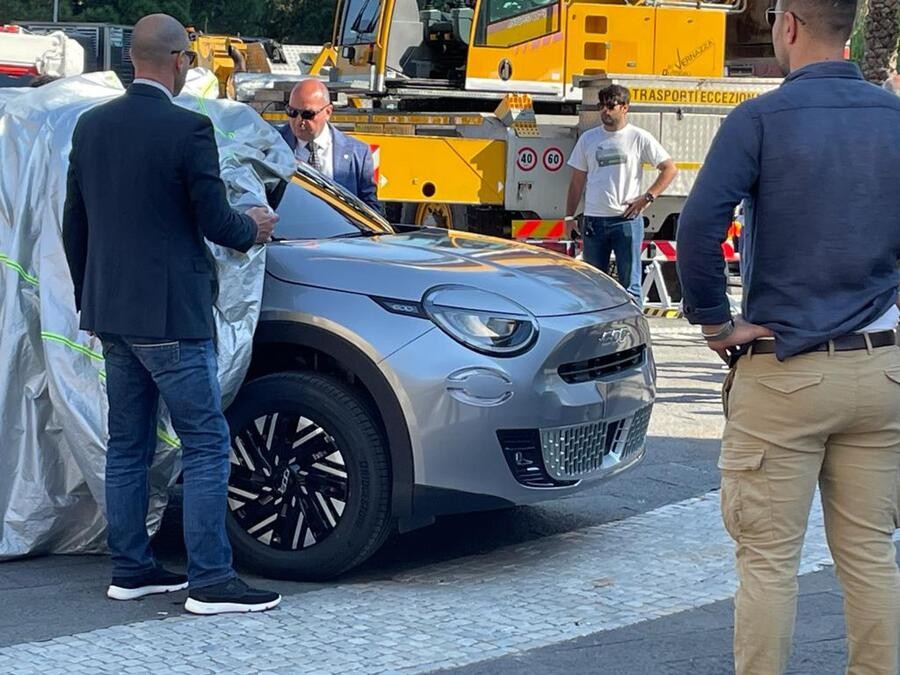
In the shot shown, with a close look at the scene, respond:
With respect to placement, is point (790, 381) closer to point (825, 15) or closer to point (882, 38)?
point (825, 15)

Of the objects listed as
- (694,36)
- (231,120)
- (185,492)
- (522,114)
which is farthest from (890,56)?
(185,492)

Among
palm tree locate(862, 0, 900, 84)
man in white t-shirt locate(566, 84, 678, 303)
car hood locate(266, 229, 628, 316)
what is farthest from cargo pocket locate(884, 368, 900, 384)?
palm tree locate(862, 0, 900, 84)

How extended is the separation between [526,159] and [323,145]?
5875mm

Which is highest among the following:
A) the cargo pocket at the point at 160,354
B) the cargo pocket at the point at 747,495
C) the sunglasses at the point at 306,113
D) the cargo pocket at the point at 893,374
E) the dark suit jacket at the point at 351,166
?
the sunglasses at the point at 306,113

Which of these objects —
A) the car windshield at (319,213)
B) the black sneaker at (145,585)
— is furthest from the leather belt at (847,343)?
the car windshield at (319,213)

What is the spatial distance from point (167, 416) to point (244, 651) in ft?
3.54

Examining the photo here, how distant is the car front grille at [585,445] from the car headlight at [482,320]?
34 centimetres

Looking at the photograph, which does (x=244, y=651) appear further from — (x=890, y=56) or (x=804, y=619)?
(x=890, y=56)

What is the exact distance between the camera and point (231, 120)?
18.9 feet

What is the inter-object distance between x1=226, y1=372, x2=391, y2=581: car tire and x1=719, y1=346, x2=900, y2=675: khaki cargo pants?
67.3 inches

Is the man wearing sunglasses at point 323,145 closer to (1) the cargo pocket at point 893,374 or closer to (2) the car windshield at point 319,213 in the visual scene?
(2) the car windshield at point 319,213

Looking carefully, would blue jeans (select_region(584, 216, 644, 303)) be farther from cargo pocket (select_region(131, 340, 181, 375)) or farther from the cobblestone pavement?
cargo pocket (select_region(131, 340, 181, 375))

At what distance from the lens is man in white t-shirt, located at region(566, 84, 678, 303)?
10.4 meters

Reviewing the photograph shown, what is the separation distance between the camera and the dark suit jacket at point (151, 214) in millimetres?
4652
